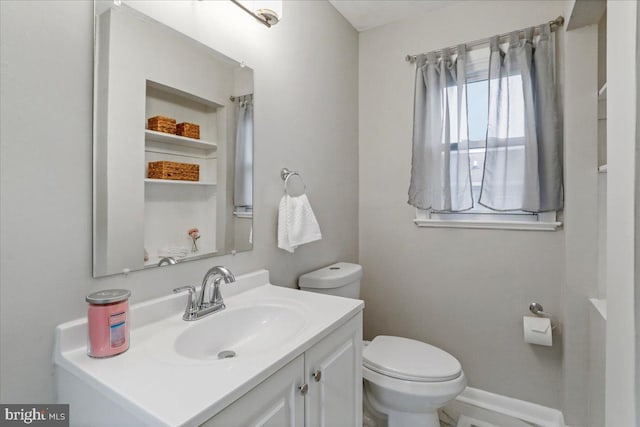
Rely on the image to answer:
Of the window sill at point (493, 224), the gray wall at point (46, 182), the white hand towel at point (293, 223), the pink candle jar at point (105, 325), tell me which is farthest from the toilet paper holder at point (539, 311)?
the pink candle jar at point (105, 325)

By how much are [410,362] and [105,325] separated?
1262 millimetres

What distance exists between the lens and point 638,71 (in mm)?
807

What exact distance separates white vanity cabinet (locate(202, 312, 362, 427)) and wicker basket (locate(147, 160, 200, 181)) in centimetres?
72

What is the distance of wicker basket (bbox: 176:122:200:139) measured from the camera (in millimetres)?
1142

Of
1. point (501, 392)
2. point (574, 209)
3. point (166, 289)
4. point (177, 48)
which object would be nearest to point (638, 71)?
point (574, 209)

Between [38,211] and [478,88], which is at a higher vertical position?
[478,88]

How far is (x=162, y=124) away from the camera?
1.08m

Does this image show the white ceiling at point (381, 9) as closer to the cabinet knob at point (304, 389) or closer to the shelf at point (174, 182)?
the shelf at point (174, 182)

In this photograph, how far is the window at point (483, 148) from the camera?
177cm

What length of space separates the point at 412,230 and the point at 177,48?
1.61 metres

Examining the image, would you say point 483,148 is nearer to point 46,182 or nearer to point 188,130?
point 188,130

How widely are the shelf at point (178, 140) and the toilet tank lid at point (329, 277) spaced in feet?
2.59

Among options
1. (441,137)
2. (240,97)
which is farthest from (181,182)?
(441,137)

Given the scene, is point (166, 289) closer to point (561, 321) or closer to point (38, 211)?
point (38, 211)
